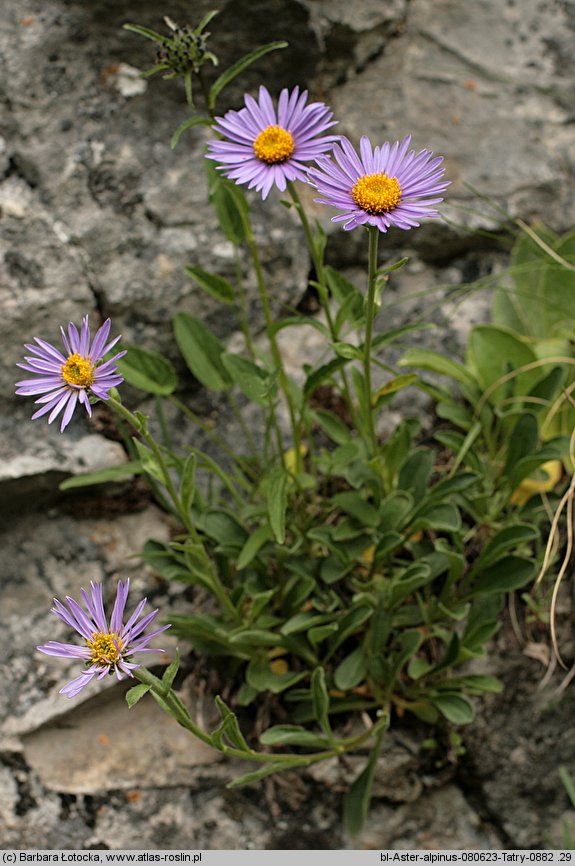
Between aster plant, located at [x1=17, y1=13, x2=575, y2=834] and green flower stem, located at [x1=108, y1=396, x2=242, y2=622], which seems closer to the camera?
green flower stem, located at [x1=108, y1=396, x2=242, y2=622]

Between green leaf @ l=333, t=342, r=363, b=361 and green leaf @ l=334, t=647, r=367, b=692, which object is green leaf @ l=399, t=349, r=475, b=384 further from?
green leaf @ l=334, t=647, r=367, b=692

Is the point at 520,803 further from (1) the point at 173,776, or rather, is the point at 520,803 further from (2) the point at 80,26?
(2) the point at 80,26

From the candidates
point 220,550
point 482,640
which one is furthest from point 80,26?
point 482,640

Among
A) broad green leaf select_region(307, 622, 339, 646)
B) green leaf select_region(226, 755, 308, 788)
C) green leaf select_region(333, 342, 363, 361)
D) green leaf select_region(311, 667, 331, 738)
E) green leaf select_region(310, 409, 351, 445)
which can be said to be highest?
green leaf select_region(310, 409, 351, 445)

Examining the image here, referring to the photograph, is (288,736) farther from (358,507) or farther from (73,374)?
(73,374)

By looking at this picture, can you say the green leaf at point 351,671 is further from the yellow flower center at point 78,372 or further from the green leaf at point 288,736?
the yellow flower center at point 78,372

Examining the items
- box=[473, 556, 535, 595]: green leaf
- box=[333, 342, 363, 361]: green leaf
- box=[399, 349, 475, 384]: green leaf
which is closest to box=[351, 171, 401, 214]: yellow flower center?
box=[333, 342, 363, 361]: green leaf

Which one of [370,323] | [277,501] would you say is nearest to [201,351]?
[277,501]
